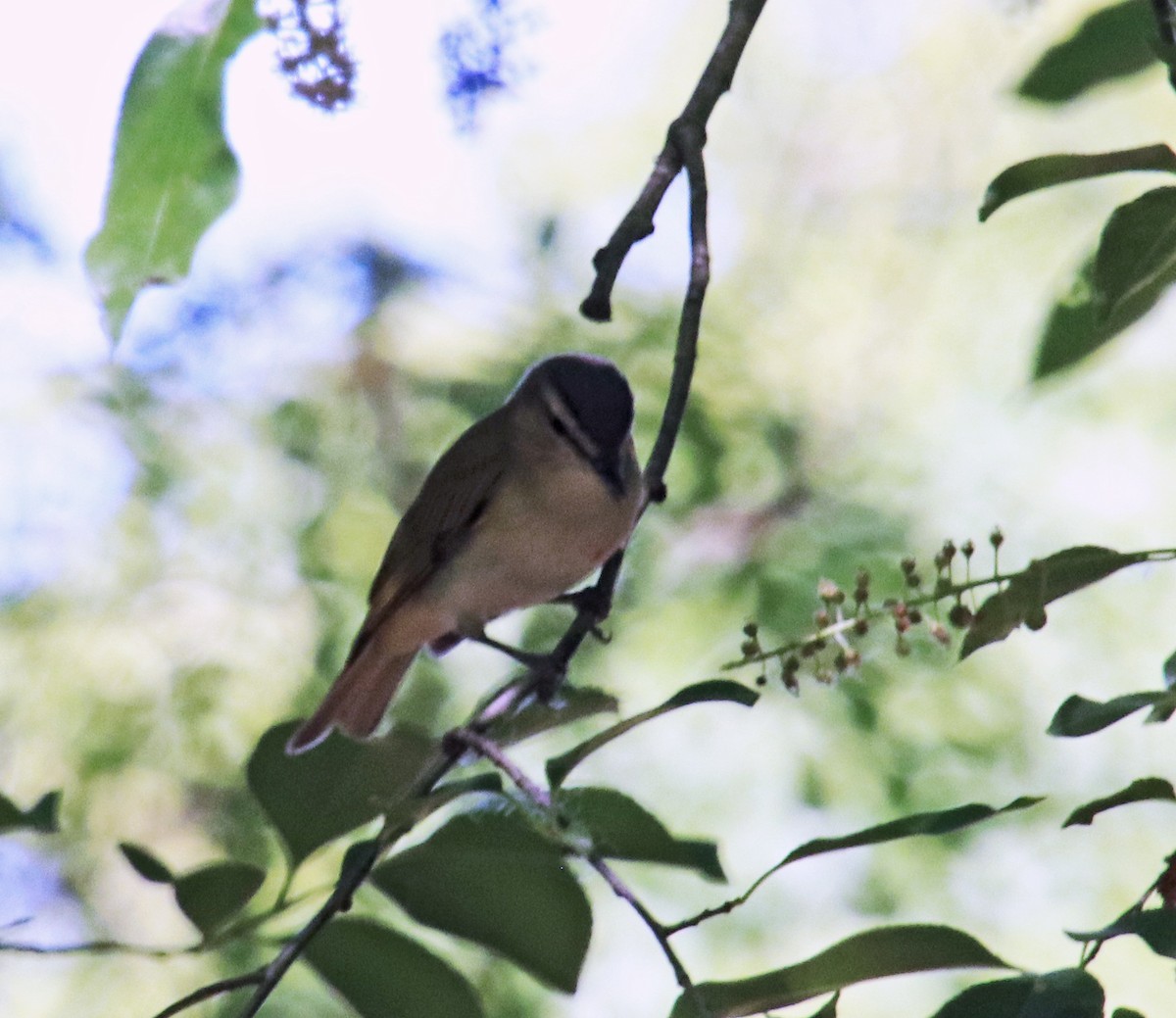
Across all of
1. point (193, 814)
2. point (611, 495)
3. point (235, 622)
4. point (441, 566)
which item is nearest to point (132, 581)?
point (235, 622)

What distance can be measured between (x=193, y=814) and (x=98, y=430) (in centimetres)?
164

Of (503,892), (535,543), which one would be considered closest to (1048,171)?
(503,892)

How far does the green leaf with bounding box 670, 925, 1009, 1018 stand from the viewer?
111 cm

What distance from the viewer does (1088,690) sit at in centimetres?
476

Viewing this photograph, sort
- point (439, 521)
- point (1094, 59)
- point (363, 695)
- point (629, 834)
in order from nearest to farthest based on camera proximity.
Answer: point (629, 834) → point (1094, 59) → point (439, 521) → point (363, 695)

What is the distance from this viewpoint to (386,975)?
1.28 metres

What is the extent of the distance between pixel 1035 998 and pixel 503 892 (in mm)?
478

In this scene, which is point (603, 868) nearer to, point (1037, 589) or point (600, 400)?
point (1037, 589)

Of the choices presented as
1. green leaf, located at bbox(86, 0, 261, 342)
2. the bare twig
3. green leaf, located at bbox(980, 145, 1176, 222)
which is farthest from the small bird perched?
green leaf, located at bbox(980, 145, 1176, 222)

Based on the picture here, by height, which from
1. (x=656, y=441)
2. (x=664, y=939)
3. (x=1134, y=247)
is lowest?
(x=664, y=939)

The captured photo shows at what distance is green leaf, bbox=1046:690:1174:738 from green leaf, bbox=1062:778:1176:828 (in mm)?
53

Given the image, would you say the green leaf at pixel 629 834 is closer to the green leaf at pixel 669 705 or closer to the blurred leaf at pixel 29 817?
the green leaf at pixel 669 705

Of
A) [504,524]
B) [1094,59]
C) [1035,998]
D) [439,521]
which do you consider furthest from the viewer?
[439,521]

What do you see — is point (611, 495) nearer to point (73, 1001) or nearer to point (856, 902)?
point (856, 902)
